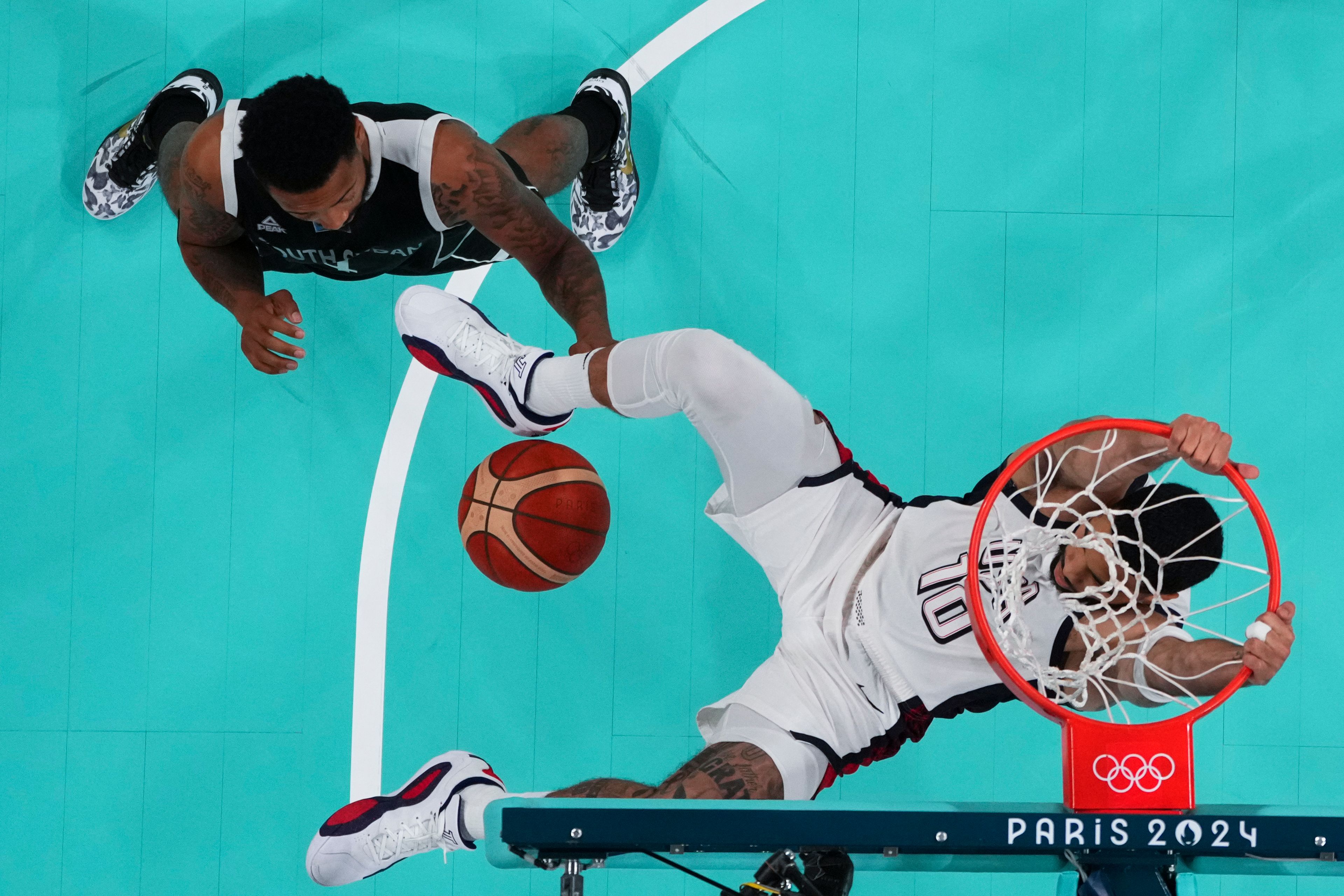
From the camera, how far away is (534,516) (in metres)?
3.20

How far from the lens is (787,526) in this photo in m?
3.23

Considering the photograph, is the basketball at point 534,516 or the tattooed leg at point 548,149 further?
the tattooed leg at point 548,149

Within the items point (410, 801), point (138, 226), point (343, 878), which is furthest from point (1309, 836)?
point (138, 226)

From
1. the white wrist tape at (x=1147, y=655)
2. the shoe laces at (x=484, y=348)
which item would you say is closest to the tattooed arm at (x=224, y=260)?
the shoe laces at (x=484, y=348)

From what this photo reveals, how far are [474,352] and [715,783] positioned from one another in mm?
1549

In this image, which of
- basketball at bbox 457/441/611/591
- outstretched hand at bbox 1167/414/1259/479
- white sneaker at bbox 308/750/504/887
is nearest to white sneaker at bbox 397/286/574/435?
basketball at bbox 457/441/611/591

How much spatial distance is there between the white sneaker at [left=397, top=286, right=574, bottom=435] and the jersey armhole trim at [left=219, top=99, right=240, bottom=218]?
60cm

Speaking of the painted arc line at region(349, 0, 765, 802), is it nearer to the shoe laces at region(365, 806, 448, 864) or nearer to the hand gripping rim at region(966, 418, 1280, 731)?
the shoe laces at region(365, 806, 448, 864)

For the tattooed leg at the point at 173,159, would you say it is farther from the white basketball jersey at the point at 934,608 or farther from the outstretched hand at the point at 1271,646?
the outstretched hand at the point at 1271,646

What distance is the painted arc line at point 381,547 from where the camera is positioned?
3.91m

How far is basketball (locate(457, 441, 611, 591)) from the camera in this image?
320 cm

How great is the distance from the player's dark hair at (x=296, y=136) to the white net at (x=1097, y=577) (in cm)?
213

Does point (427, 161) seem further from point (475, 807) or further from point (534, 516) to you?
point (475, 807)

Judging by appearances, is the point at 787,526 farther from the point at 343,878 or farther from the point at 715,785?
the point at 343,878
